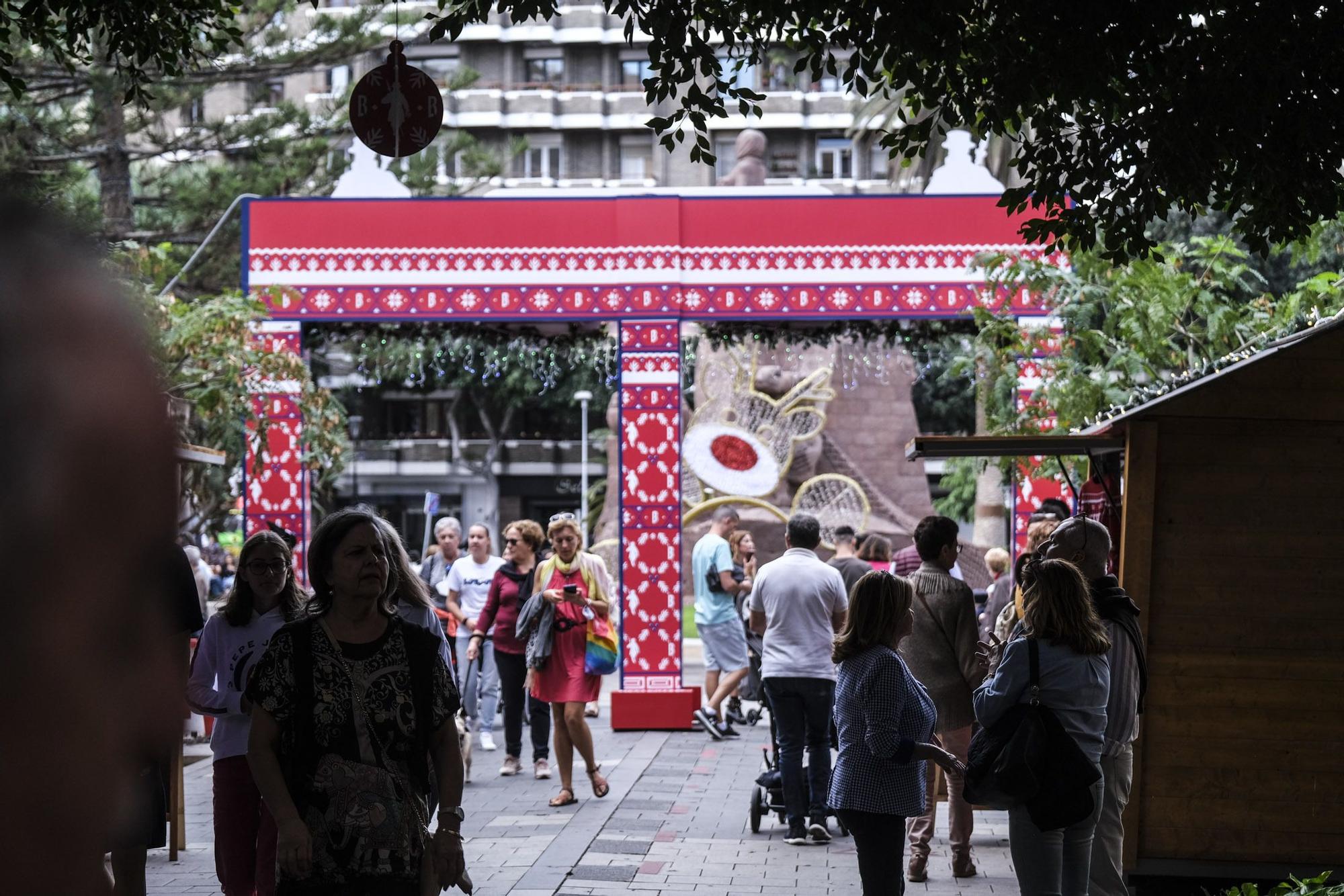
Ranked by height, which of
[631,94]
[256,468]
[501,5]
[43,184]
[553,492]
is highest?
[631,94]

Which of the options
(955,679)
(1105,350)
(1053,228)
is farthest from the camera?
(1105,350)

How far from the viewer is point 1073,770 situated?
5.33 meters

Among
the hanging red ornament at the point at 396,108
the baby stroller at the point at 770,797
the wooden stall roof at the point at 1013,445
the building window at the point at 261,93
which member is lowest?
the baby stroller at the point at 770,797

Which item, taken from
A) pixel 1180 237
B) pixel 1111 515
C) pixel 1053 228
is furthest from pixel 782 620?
pixel 1180 237

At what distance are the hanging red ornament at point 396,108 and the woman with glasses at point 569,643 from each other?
3.16 metres

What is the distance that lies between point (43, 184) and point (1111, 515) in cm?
796

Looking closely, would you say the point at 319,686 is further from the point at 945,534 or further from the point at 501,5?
the point at 945,534

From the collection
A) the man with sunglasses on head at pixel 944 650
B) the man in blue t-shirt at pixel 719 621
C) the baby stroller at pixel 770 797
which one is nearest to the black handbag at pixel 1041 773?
the man with sunglasses on head at pixel 944 650

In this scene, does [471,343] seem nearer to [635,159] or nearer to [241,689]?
[241,689]

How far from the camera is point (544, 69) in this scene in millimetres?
54062

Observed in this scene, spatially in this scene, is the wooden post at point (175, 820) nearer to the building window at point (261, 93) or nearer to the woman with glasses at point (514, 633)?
the woman with glasses at point (514, 633)

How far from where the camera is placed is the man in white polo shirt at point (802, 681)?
28.1 feet

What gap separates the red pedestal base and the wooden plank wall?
6964 mm

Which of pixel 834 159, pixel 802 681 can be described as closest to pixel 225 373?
pixel 802 681
